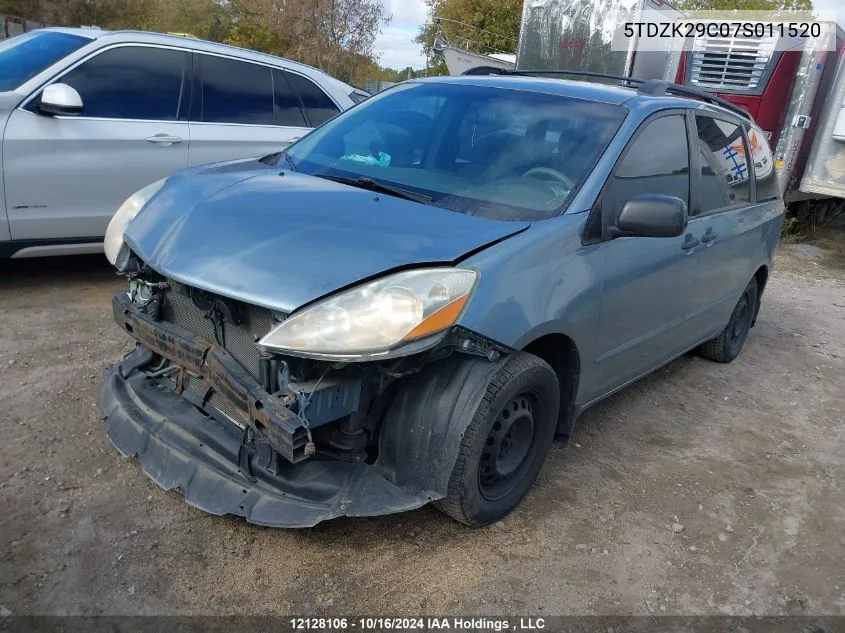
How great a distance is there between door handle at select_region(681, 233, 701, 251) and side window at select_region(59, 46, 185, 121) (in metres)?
3.76

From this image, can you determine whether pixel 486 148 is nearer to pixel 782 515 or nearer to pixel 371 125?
pixel 371 125

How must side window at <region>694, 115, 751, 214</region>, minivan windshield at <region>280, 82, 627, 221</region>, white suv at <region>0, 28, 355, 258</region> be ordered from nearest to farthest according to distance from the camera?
minivan windshield at <region>280, 82, 627, 221</region> → side window at <region>694, 115, 751, 214</region> → white suv at <region>0, 28, 355, 258</region>

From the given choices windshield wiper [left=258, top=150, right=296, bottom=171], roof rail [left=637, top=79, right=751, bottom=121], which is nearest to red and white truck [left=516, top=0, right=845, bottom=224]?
roof rail [left=637, top=79, right=751, bottom=121]

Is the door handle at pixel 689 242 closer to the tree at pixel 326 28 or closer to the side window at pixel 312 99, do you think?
the side window at pixel 312 99

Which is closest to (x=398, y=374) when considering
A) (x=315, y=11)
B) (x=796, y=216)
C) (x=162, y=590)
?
(x=162, y=590)

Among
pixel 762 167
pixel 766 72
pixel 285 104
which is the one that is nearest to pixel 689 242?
pixel 762 167

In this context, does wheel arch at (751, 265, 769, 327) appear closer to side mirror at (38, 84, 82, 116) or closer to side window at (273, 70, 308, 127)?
side window at (273, 70, 308, 127)

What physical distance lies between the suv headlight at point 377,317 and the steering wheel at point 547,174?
0.93 m

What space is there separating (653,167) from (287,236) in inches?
75.7

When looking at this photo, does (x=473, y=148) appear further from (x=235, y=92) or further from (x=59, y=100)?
(x=235, y=92)

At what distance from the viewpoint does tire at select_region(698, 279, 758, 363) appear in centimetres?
512

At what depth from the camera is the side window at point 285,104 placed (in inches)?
234

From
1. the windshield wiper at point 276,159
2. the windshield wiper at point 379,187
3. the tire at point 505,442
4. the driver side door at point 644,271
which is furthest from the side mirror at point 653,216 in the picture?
the windshield wiper at point 276,159

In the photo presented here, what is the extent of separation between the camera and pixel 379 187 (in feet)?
10.1
